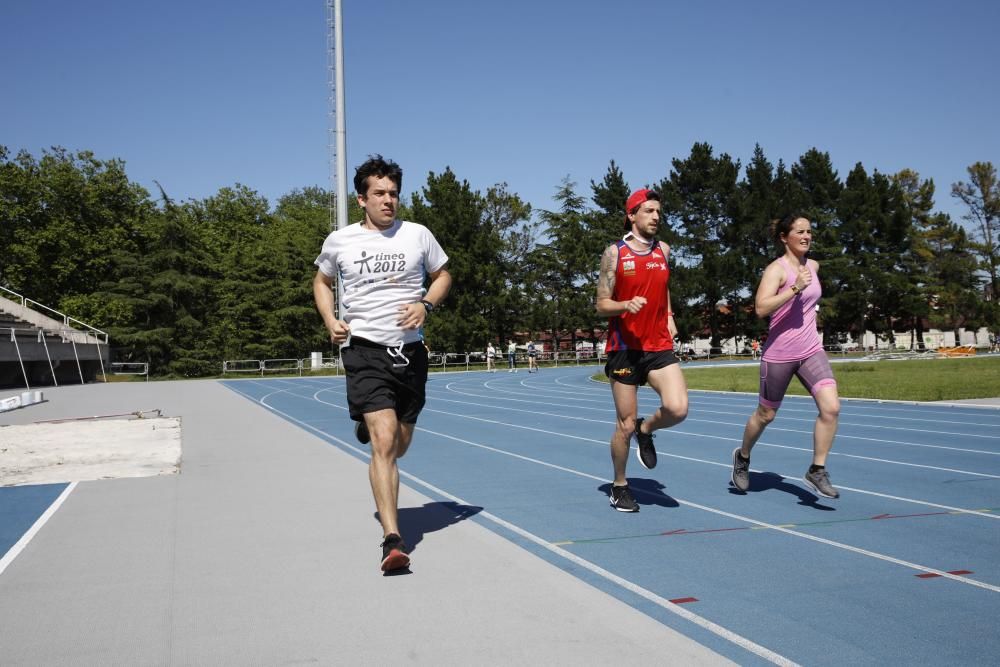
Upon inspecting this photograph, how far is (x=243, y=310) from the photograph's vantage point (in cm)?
5412

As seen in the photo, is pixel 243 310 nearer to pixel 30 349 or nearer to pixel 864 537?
pixel 30 349

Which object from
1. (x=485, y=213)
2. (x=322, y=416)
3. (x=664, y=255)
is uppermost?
(x=485, y=213)

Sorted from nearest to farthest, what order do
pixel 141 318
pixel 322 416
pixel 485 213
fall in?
pixel 322 416 → pixel 141 318 → pixel 485 213

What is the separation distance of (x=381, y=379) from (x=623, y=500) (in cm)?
211

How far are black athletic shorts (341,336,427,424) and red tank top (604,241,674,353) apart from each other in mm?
1544

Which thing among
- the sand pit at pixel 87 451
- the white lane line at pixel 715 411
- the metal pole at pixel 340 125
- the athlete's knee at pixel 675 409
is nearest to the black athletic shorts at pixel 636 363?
the athlete's knee at pixel 675 409

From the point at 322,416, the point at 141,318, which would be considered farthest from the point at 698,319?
the point at 322,416

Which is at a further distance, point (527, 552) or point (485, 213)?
point (485, 213)

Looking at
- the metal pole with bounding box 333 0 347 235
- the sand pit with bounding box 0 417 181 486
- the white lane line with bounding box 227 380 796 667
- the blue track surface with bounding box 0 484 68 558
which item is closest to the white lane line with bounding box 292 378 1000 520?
the white lane line with bounding box 227 380 796 667

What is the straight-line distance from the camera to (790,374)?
6.29 meters

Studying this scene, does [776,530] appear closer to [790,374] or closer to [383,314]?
[790,374]

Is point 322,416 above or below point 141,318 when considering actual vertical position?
below

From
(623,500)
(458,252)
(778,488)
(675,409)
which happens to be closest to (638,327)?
(675,409)

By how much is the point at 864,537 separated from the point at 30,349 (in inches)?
1394
